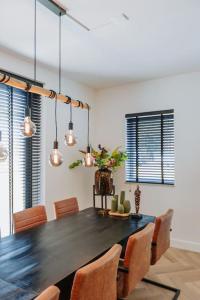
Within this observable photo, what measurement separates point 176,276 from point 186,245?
859mm

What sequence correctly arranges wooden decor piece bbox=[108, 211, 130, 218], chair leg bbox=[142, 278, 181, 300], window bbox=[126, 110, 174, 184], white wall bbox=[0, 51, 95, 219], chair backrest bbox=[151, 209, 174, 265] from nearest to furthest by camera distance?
1. chair backrest bbox=[151, 209, 174, 265]
2. chair leg bbox=[142, 278, 181, 300]
3. wooden decor piece bbox=[108, 211, 130, 218]
4. white wall bbox=[0, 51, 95, 219]
5. window bbox=[126, 110, 174, 184]

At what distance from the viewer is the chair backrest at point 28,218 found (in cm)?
227

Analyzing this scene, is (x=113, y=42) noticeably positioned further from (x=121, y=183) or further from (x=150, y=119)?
(x=121, y=183)

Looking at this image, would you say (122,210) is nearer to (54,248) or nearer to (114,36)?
(54,248)

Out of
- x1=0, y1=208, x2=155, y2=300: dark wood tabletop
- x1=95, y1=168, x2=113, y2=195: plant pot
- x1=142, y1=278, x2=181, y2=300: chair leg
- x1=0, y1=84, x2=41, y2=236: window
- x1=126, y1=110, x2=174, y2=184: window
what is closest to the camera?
x1=0, y1=208, x2=155, y2=300: dark wood tabletop

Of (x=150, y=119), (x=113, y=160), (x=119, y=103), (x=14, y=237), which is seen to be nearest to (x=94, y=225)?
(x=14, y=237)

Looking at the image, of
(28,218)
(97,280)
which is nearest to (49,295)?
(97,280)

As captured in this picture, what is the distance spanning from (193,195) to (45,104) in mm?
2572

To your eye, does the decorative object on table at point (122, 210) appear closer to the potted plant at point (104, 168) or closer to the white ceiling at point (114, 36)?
the potted plant at point (104, 168)

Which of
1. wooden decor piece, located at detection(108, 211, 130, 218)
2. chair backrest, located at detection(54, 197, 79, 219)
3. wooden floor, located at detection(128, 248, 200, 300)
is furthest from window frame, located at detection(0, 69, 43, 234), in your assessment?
wooden floor, located at detection(128, 248, 200, 300)

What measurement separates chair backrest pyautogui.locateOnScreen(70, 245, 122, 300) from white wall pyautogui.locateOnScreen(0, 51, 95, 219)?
215 centimetres

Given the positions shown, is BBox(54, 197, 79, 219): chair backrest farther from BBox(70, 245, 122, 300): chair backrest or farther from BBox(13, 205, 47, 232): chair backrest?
BBox(70, 245, 122, 300): chair backrest

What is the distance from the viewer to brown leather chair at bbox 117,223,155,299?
174 centimetres

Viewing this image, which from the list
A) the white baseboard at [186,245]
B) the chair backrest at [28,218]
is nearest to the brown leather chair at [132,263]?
the chair backrest at [28,218]
